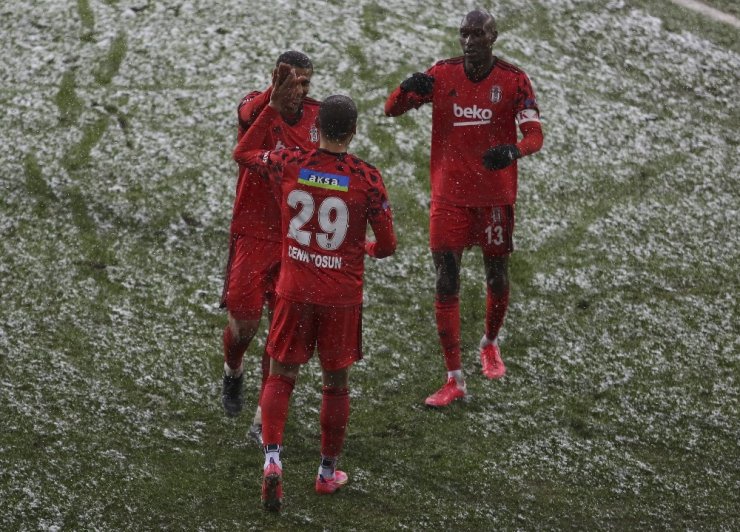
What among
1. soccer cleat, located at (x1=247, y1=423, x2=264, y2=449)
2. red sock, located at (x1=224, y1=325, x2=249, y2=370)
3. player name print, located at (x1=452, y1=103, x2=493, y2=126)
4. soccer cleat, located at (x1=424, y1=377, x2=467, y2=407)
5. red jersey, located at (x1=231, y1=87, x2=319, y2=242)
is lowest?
soccer cleat, located at (x1=247, y1=423, x2=264, y2=449)

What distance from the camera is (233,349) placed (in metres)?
7.52

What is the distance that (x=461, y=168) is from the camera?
8258mm

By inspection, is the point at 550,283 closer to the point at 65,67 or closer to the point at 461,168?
the point at 461,168

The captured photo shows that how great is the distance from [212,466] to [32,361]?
7.78 ft

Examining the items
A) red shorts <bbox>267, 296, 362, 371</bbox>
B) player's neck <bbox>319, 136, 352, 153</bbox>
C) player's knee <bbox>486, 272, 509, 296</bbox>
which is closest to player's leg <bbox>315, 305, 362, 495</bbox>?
red shorts <bbox>267, 296, 362, 371</bbox>

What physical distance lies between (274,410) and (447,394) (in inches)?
91.2

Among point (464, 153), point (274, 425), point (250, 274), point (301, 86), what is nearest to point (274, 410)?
point (274, 425)

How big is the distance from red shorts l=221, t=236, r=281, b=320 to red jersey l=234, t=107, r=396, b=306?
94cm

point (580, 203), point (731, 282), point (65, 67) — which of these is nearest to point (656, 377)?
point (731, 282)

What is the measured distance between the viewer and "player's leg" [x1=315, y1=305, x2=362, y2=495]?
6.36 metres

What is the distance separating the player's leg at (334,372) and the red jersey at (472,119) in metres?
2.25

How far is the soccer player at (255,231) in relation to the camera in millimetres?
7148

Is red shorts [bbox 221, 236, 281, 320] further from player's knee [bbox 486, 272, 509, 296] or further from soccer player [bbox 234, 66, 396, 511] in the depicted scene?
player's knee [bbox 486, 272, 509, 296]

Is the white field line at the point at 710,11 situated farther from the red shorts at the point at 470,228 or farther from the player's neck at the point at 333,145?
the player's neck at the point at 333,145
